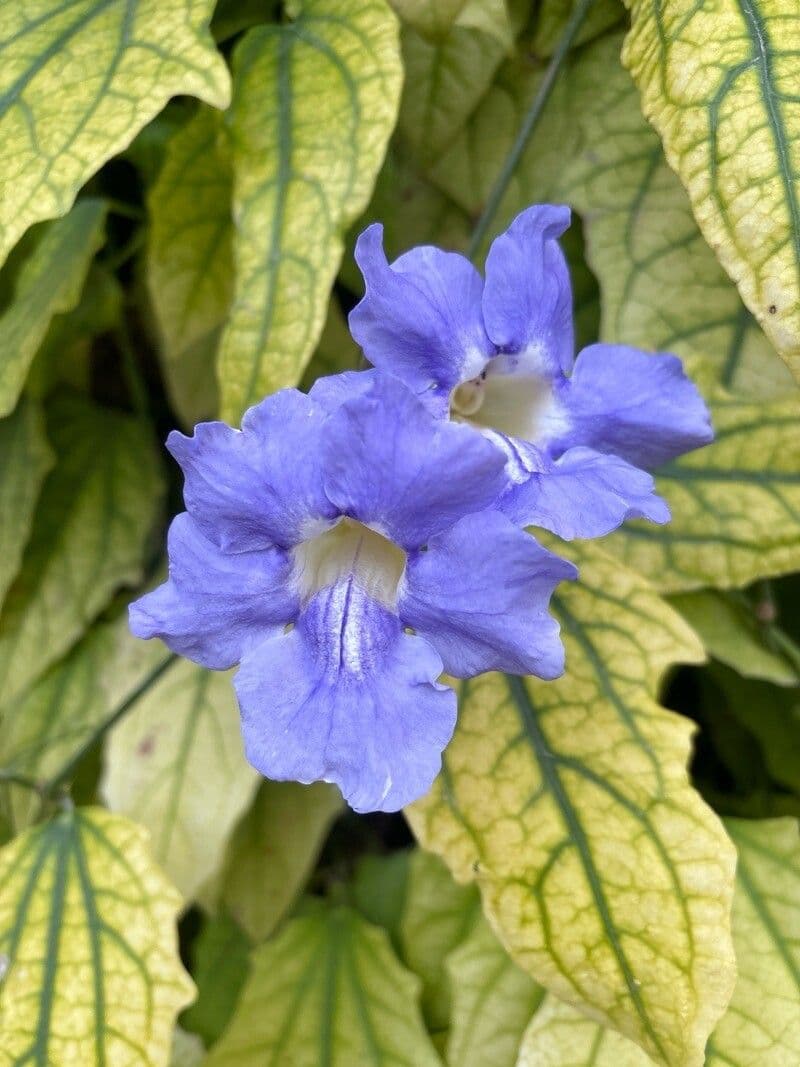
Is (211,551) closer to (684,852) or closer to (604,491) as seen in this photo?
(604,491)

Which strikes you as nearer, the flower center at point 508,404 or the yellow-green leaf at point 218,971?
the flower center at point 508,404

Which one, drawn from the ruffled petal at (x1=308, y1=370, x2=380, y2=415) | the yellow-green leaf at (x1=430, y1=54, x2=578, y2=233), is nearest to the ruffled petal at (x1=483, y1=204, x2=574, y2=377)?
the ruffled petal at (x1=308, y1=370, x2=380, y2=415)

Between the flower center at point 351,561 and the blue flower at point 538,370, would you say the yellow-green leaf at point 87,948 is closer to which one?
the flower center at point 351,561

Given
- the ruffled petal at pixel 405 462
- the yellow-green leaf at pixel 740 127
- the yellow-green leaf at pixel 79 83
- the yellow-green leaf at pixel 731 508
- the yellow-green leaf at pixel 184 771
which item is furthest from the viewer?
the yellow-green leaf at pixel 184 771

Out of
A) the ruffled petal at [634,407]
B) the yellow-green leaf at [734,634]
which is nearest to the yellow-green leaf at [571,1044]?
the yellow-green leaf at [734,634]

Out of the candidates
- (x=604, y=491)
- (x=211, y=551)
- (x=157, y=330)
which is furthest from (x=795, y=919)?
(x=157, y=330)

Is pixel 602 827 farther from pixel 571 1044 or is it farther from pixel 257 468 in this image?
pixel 257 468

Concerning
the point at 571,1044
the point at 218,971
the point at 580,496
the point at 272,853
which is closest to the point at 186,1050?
the point at 218,971

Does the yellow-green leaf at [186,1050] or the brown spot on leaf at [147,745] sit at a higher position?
the brown spot on leaf at [147,745]
